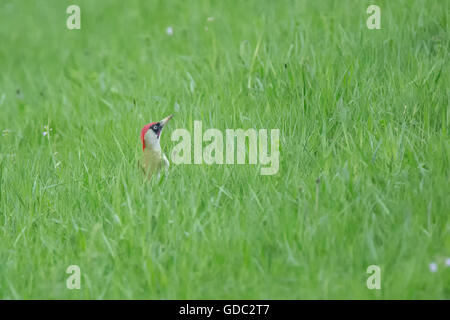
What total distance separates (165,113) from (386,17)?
234 centimetres

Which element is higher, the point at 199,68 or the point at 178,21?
the point at 178,21

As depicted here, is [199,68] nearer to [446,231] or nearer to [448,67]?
[448,67]

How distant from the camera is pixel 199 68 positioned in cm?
601

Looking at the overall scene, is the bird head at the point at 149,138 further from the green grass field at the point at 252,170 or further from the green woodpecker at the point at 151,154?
the green grass field at the point at 252,170

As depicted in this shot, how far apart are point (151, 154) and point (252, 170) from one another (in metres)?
0.77

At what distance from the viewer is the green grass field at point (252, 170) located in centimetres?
346

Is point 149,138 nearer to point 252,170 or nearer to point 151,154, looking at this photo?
point 151,154

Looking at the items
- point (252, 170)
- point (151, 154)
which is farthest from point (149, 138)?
point (252, 170)

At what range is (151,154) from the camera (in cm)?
438

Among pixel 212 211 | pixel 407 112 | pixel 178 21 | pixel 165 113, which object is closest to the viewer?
pixel 212 211

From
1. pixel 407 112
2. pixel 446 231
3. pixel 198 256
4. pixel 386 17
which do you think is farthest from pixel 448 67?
pixel 198 256

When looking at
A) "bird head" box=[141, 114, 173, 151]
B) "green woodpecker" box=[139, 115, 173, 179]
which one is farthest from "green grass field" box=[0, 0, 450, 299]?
"bird head" box=[141, 114, 173, 151]

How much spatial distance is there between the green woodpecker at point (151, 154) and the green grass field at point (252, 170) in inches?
3.3

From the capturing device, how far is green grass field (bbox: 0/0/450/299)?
3.46m
